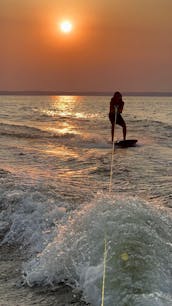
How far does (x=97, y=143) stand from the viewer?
16.7m

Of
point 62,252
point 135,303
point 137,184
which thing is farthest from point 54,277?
point 137,184

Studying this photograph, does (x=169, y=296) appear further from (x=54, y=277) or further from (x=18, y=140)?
(x=18, y=140)

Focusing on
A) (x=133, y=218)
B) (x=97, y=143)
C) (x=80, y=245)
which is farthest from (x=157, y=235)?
(x=97, y=143)

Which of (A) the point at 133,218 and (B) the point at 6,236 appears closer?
(A) the point at 133,218

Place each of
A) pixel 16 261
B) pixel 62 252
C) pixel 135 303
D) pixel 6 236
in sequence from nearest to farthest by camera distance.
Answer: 1. pixel 135 303
2. pixel 62 252
3. pixel 16 261
4. pixel 6 236

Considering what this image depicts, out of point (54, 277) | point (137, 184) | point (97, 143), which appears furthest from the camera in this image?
point (97, 143)

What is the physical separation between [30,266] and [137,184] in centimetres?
485

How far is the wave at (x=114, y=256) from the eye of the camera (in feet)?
11.7

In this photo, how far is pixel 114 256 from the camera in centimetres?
401

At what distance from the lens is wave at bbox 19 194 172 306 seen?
355cm

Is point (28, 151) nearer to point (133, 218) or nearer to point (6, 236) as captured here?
point (6, 236)

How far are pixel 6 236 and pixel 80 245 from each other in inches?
60.5

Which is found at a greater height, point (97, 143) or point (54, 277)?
point (97, 143)

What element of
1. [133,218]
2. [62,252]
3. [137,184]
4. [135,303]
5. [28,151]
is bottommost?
[135,303]
